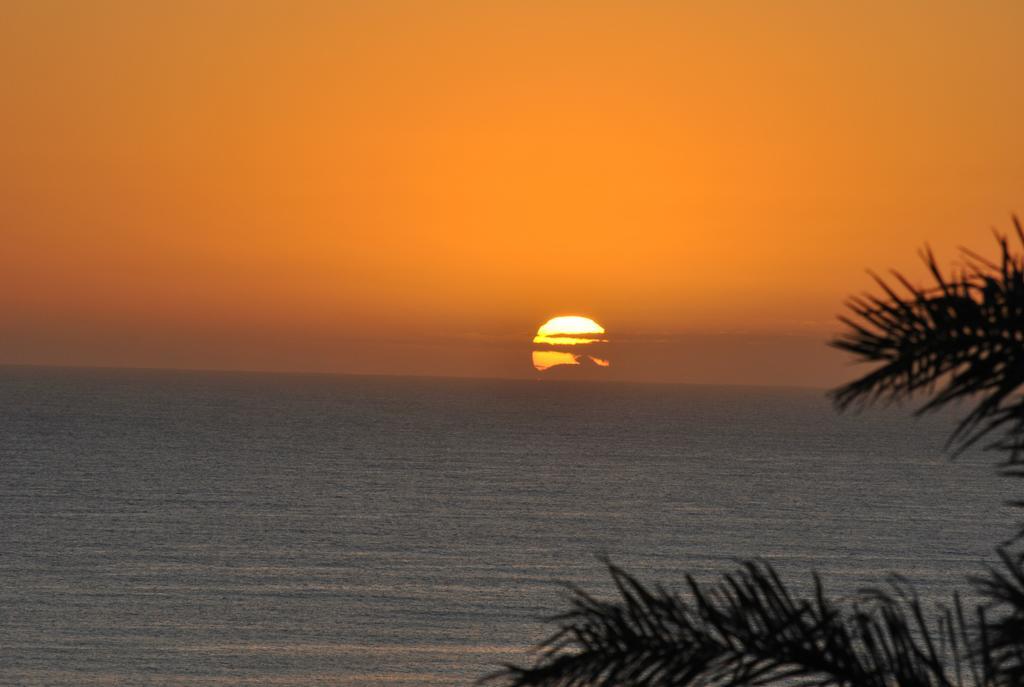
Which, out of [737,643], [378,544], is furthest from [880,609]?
[378,544]

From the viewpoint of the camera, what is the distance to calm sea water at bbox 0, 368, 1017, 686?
6862cm

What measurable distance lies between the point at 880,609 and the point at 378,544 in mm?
100984

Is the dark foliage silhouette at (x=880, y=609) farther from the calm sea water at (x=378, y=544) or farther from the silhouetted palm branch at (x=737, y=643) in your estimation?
the calm sea water at (x=378, y=544)

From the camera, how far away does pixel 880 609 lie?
15.9 ft

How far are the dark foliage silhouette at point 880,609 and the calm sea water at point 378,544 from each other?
79.1 feet

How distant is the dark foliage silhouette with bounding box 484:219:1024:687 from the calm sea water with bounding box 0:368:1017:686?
24.1 metres

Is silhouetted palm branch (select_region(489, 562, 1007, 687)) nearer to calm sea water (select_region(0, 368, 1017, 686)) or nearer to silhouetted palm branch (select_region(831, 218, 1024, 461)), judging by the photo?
silhouetted palm branch (select_region(831, 218, 1024, 461))

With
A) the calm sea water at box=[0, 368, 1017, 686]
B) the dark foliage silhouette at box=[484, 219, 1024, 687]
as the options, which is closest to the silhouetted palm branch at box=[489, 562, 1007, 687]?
the dark foliage silhouette at box=[484, 219, 1024, 687]

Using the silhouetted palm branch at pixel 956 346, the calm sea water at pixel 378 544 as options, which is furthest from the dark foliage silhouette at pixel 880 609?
the calm sea water at pixel 378 544

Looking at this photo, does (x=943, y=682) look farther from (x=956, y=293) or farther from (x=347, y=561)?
(x=347, y=561)

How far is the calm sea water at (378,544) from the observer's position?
68625mm

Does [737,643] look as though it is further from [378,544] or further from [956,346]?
[378,544]

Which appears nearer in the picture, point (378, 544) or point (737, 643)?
point (737, 643)

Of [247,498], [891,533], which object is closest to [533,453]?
[247,498]
